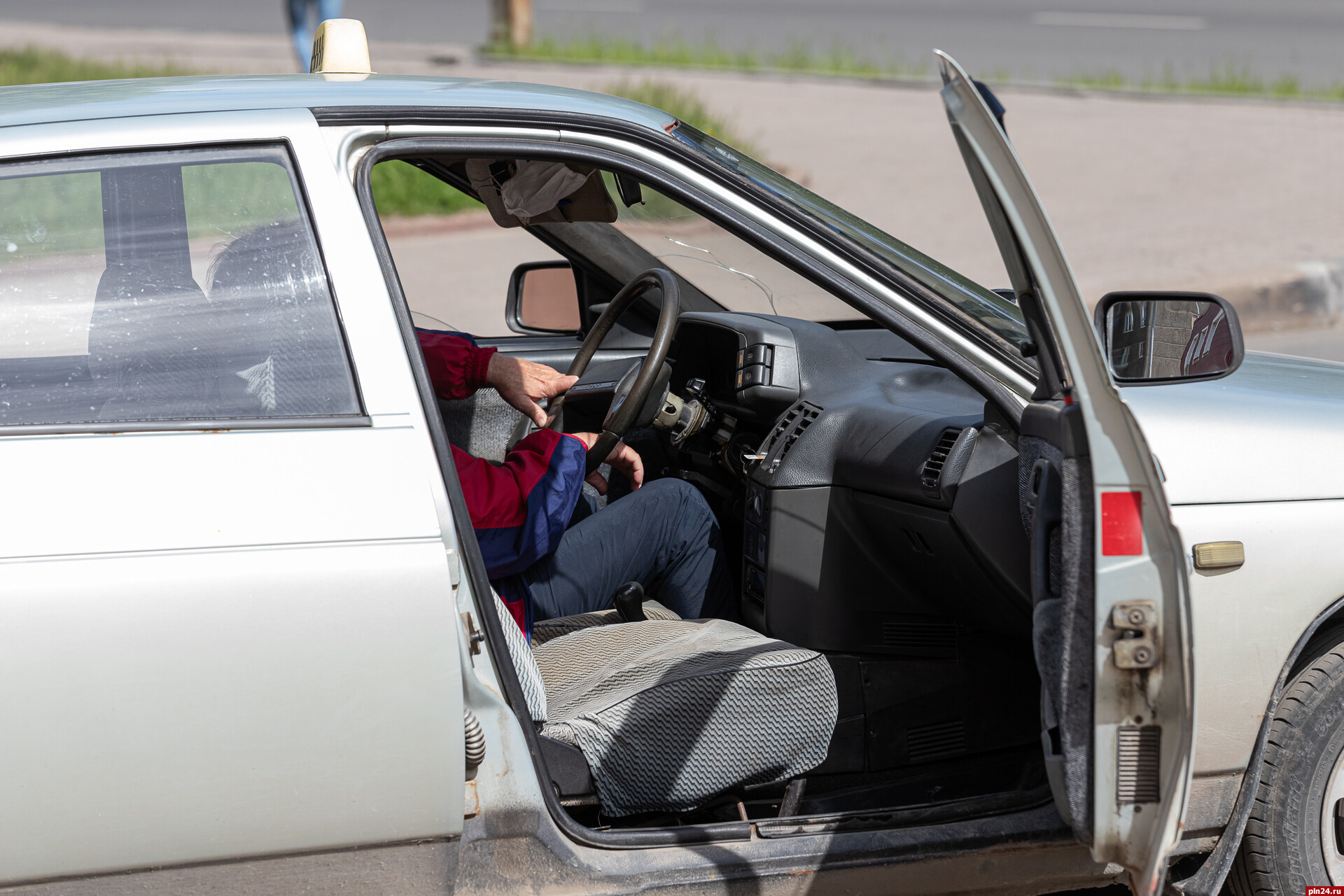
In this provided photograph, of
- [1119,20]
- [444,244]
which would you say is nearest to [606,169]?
[444,244]

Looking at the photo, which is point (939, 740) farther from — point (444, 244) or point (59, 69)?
point (59, 69)

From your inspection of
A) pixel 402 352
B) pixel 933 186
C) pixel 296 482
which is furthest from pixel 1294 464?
pixel 933 186

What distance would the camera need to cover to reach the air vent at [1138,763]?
1.73 meters

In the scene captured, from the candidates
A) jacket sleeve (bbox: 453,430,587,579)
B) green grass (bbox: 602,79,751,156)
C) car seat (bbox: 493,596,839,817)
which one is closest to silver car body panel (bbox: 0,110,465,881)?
car seat (bbox: 493,596,839,817)

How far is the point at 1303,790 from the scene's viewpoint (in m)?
2.12

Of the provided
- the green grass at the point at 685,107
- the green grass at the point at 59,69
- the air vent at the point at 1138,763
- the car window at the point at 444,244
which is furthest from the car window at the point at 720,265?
the green grass at the point at 59,69

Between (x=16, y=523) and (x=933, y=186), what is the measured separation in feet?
26.1

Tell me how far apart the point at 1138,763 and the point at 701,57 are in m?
Result: 10.9

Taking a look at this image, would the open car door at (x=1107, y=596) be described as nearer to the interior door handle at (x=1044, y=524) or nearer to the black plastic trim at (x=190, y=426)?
the interior door handle at (x=1044, y=524)

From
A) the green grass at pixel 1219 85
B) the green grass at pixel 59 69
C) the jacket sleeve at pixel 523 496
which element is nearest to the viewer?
the jacket sleeve at pixel 523 496

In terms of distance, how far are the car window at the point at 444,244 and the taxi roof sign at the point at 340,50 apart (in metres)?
4.29

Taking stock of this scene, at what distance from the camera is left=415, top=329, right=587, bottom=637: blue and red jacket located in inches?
89.6

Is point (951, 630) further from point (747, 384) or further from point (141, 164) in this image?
point (141, 164)

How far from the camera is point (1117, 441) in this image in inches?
67.4
